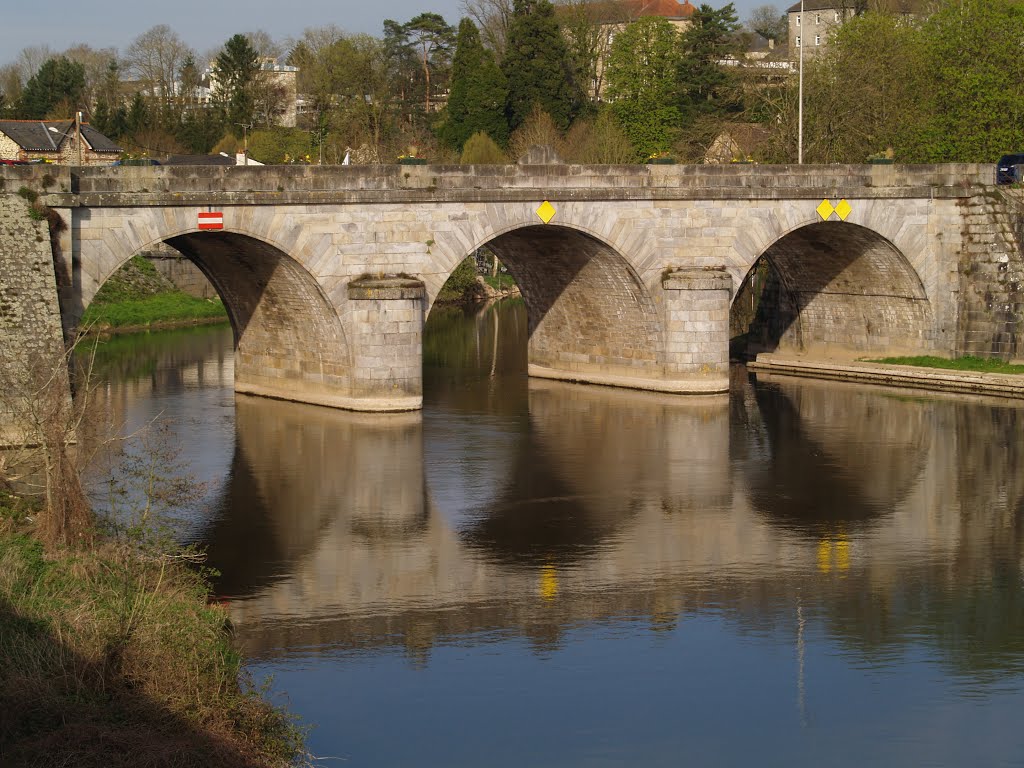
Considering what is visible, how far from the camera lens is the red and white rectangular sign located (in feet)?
98.5

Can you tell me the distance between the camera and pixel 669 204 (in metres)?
35.2

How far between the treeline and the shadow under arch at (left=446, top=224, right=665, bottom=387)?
4.33 metres

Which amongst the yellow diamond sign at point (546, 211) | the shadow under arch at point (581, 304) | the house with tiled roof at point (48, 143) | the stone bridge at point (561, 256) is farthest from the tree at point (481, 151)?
the yellow diamond sign at point (546, 211)

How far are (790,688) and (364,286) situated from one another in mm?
16950

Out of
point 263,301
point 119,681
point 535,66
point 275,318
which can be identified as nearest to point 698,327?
point 275,318

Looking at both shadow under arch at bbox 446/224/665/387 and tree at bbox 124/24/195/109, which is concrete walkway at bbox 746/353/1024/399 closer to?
shadow under arch at bbox 446/224/665/387

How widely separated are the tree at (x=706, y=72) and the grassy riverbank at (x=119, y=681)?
57703 millimetres

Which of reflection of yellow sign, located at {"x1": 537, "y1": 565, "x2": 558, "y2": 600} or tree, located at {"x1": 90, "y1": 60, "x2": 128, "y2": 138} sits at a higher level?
tree, located at {"x1": 90, "y1": 60, "x2": 128, "y2": 138}

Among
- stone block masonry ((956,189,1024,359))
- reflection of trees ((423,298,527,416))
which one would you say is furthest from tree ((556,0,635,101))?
stone block masonry ((956,189,1024,359))

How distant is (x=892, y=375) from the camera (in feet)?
129

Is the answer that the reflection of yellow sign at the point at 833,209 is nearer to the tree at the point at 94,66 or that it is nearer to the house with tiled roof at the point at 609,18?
the house with tiled roof at the point at 609,18

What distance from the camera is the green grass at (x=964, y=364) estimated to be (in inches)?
1483

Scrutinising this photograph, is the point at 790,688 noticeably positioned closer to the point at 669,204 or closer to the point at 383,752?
the point at 383,752

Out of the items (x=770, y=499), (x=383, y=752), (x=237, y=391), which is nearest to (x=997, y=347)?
(x=770, y=499)
